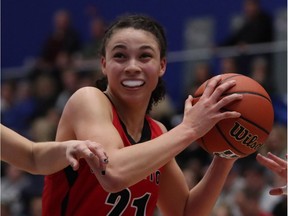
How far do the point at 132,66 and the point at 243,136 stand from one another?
710mm

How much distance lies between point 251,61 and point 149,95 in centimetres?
574

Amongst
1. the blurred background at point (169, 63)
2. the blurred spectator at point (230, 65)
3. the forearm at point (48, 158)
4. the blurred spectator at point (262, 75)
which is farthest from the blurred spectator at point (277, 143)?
the forearm at point (48, 158)

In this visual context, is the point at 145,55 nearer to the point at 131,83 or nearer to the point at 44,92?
the point at 131,83

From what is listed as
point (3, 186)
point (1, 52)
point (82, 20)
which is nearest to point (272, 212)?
point (3, 186)

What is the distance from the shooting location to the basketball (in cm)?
400

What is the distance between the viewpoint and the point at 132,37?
4137 millimetres

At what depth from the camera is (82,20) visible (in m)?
13.7

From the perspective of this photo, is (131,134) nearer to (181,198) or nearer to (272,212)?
Answer: (181,198)

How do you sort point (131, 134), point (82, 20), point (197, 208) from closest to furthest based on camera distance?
point (131, 134) → point (197, 208) → point (82, 20)

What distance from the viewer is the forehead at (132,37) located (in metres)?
4.14

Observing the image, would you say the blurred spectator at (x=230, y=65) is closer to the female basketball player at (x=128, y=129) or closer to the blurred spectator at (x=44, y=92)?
the blurred spectator at (x=44, y=92)

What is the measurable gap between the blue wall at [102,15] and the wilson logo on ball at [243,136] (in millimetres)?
7126

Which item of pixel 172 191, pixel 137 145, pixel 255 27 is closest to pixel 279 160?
pixel 172 191

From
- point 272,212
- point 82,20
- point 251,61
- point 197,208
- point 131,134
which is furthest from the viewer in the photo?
point 82,20
